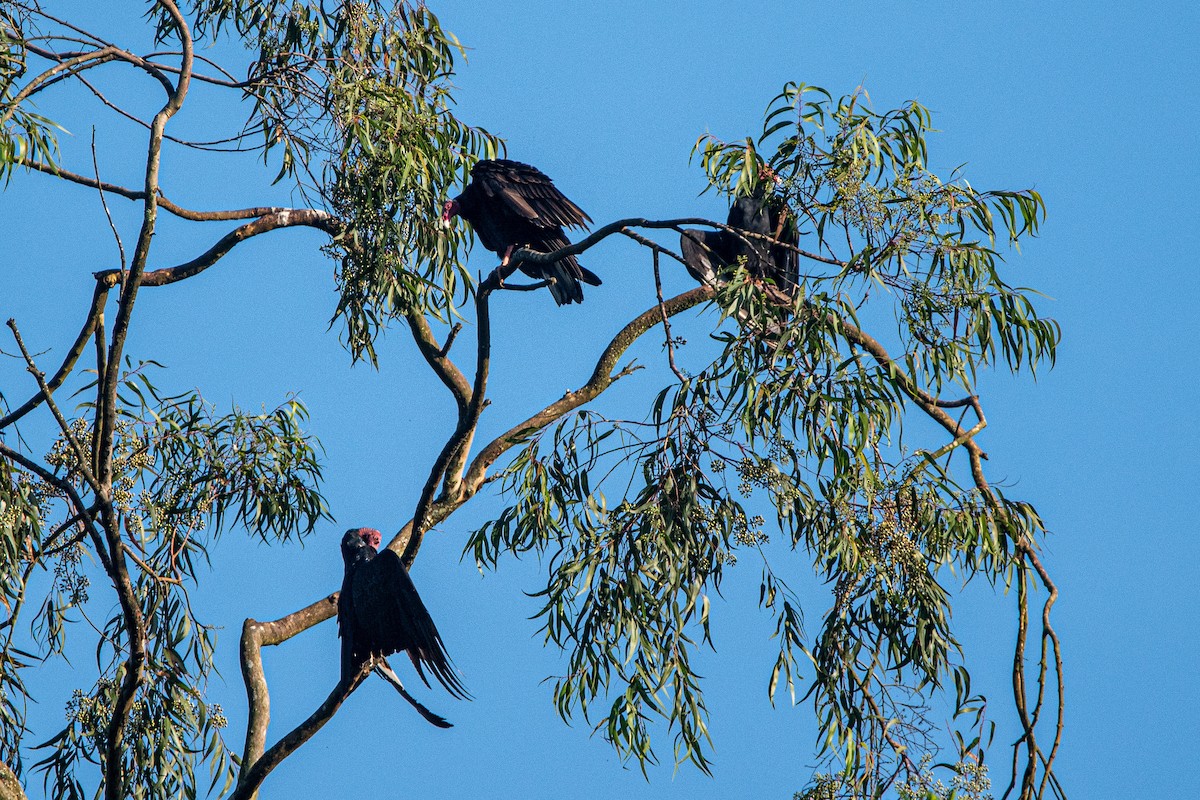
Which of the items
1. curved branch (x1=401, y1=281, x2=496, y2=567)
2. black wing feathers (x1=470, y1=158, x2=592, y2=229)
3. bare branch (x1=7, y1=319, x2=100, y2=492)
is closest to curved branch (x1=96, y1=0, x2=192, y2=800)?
bare branch (x1=7, y1=319, x2=100, y2=492)

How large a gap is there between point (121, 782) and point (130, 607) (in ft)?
2.82

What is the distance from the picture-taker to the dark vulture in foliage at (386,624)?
4.73m

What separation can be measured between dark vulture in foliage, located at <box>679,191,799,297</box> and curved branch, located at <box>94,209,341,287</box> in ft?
4.91

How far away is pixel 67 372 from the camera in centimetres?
467

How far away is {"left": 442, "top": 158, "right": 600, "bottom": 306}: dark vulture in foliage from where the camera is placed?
6.09 meters

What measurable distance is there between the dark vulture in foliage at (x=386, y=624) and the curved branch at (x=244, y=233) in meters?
1.43

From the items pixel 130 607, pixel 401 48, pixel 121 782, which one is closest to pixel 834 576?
pixel 130 607

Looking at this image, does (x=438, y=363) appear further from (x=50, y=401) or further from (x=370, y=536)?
(x=50, y=401)

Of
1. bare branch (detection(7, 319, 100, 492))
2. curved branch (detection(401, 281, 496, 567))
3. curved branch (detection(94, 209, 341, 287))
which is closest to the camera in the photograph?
bare branch (detection(7, 319, 100, 492))

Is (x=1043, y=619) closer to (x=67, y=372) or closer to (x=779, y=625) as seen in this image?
(x=779, y=625)

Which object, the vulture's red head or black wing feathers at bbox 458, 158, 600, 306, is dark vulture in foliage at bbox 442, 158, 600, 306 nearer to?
black wing feathers at bbox 458, 158, 600, 306

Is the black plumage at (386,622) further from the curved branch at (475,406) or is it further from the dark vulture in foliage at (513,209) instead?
the dark vulture in foliage at (513,209)

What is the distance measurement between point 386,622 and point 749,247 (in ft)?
6.08

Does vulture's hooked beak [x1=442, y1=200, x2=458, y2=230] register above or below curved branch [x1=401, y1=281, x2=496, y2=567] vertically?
above
